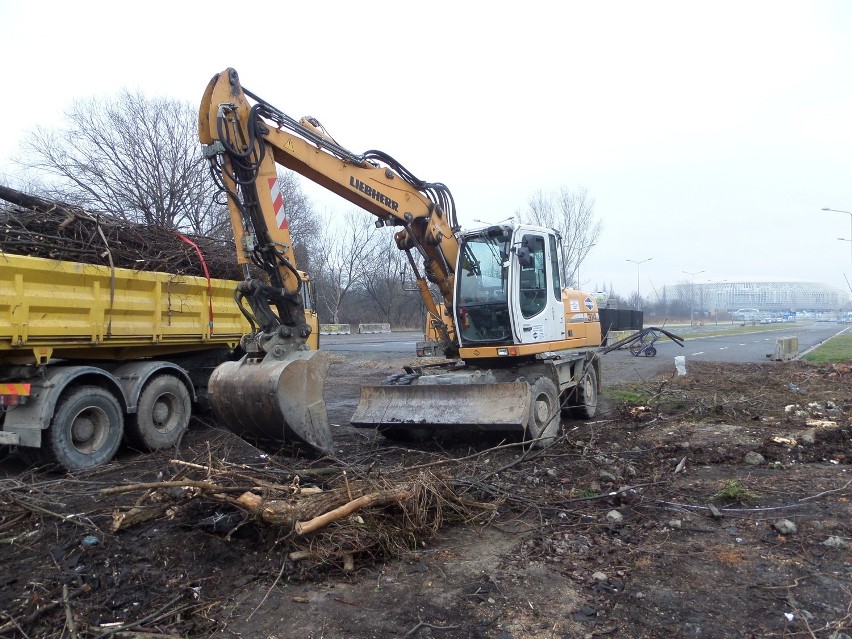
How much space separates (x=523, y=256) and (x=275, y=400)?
373 centimetres

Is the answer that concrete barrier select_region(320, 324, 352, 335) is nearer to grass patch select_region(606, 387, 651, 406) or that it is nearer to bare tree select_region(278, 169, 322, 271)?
bare tree select_region(278, 169, 322, 271)

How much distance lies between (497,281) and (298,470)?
389 cm

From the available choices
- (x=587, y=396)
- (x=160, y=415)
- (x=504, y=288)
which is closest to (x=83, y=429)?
(x=160, y=415)

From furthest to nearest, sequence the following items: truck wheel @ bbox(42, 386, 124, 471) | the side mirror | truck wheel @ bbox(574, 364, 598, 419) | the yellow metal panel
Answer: truck wheel @ bbox(574, 364, 598, 419), the side mirror, truck wheel @ bbox(42, 386, 124, 471), the yellow metal panel

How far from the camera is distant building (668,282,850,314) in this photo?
449ft

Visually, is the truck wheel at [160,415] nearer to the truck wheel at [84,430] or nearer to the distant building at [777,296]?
the truck wheel at [84,430]

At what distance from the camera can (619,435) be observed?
8.77 meters

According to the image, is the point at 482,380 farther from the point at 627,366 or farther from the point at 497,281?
the point at 627,366

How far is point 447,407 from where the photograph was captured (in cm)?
773

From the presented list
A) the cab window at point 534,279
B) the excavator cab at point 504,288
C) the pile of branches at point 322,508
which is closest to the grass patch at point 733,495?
the pile of branches at point 322,508

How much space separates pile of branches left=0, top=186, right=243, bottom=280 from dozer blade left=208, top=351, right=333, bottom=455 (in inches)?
95.3

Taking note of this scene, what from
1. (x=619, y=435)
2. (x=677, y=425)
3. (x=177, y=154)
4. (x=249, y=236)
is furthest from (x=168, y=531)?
(x=177, y=154)

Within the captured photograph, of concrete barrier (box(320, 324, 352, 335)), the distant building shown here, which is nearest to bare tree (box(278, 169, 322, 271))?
concrete barrier (box(320, 324, 352, 335))

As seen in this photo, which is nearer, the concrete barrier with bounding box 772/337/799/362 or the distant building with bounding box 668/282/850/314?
the concrete barrier with bounding box 772/337/799/362
